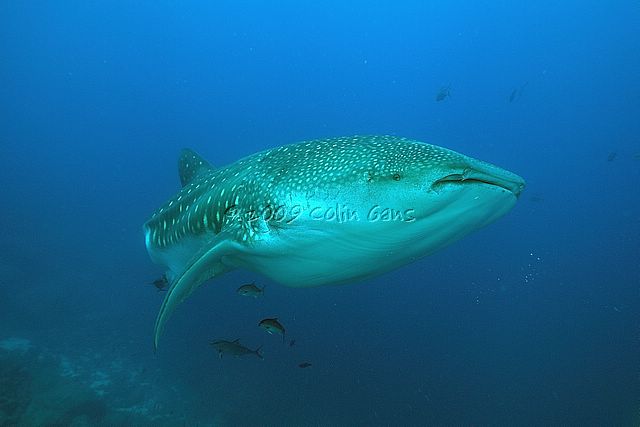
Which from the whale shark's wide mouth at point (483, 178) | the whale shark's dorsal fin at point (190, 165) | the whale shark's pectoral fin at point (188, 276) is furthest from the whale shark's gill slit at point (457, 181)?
the whale shark's dorsal fin at point (190, 165)

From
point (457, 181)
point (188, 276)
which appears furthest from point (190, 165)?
point (457, 181)

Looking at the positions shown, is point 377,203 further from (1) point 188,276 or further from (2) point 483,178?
(1) point 188,276

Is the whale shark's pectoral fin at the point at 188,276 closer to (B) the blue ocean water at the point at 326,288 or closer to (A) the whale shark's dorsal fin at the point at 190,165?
(A) the whale shark's dorsal fin at the point at 190,165

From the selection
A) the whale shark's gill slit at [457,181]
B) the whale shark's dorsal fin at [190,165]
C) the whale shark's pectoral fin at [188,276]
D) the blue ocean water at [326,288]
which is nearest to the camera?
the whale shark's gill slit at [457,181]

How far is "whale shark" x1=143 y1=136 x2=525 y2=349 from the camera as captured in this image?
2.21 meters

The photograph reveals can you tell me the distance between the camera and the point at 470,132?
3720 inches

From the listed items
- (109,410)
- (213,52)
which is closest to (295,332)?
(109,410)

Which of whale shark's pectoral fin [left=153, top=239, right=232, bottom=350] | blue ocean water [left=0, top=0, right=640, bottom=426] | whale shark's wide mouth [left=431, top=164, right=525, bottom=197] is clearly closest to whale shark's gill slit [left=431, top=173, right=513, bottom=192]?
whale shark's wide mouth [left=431, top=164, right=525, bottom=197]

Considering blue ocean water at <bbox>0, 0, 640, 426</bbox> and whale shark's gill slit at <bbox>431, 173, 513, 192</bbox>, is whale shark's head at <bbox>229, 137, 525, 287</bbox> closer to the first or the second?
whale shark's gill slit at <bbox>431, 173, 513, 192</bbox>

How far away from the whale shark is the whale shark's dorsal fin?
259cm

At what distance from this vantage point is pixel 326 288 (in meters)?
18.2

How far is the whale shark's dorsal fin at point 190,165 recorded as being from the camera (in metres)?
6.34

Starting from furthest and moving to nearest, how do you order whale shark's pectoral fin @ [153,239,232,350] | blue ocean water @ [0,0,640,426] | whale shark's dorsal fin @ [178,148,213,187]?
blue ocean water @ [0,0,640,426]
whale shark's dorsal fin @ [178,148,213,187]
whale shark's pectoral fin @ [153,239,232,350]

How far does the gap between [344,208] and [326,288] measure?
16202mm
